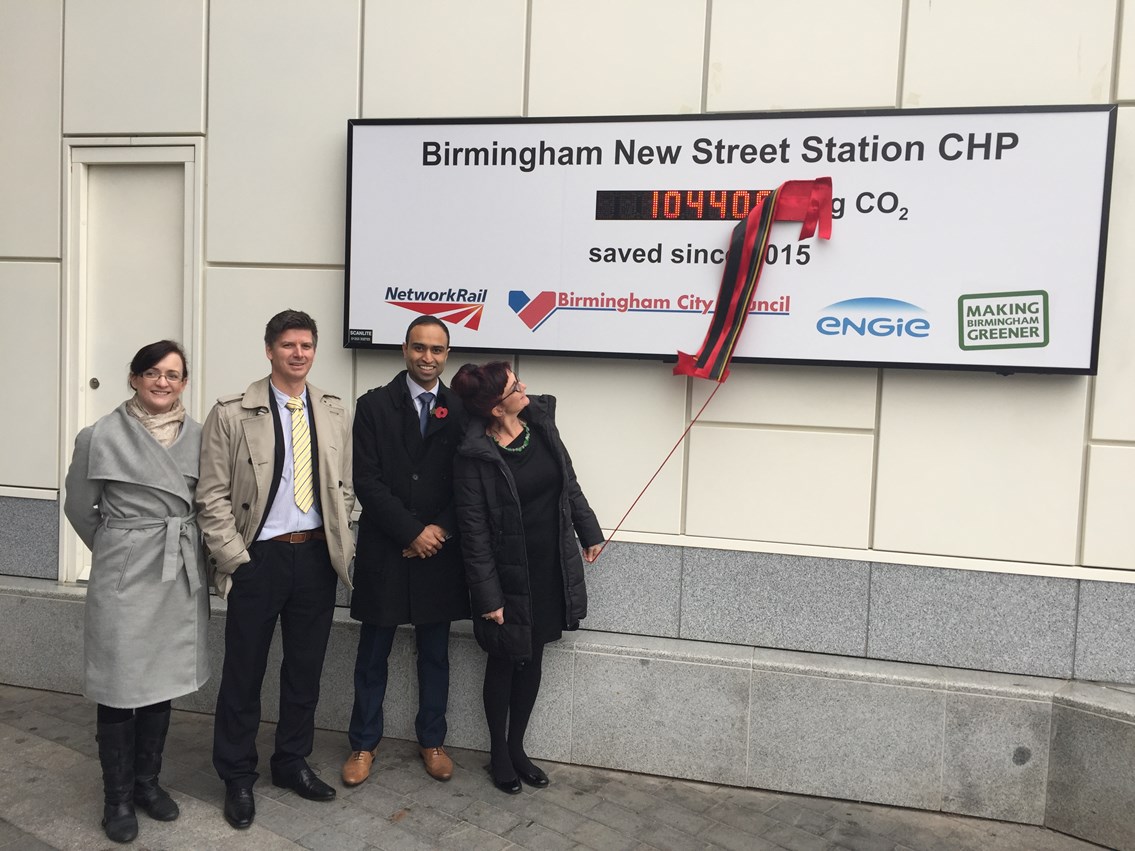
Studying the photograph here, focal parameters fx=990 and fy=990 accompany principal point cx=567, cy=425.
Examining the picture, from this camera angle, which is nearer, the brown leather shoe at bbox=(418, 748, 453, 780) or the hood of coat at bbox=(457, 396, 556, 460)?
the hood of coat at bbox=(457, 396, 556, 460)

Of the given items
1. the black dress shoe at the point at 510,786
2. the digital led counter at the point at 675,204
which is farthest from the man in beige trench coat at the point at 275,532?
the digital led counter at the point at 675,204

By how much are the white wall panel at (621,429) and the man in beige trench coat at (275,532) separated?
1176mm

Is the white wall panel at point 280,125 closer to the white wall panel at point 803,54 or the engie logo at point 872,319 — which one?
the white wall panel at point 803,54

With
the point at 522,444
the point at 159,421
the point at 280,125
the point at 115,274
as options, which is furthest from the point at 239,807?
the point at 280,125

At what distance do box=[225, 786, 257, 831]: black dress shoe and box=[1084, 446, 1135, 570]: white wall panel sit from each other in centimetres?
378

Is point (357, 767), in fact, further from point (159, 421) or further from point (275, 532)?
point (159, 421)

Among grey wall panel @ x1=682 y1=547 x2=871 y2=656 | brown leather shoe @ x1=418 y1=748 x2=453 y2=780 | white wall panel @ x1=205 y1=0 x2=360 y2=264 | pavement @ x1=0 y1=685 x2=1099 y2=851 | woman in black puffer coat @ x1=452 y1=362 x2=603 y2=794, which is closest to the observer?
pavement @ x1=0 y1=685 x2=1099 y2=851

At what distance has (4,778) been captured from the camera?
14.6 ft

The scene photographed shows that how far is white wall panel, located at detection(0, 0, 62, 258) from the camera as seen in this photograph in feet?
18.3

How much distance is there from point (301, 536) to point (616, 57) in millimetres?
2716

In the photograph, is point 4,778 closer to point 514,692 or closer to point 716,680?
point 514,692

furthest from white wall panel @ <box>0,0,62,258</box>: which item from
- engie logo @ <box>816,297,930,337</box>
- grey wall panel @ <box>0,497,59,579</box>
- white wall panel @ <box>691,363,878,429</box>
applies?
engie logo @ <box>816,297,930,337</box>

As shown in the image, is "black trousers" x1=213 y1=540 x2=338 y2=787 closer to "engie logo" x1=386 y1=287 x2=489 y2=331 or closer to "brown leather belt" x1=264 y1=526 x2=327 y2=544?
"brown leather belt" x1=264 y1=526 x2=327 y2=544

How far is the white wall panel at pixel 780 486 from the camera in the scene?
4664mm
